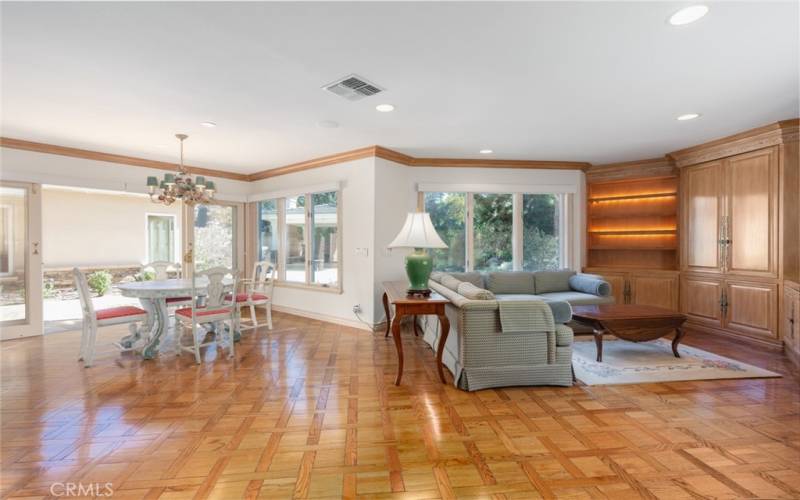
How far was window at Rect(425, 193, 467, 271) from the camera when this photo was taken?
5.41m

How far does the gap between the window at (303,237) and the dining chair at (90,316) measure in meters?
2.27

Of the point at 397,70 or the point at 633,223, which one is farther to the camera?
the point at 633,223

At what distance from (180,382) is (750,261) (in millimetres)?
6002

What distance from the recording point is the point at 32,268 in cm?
442

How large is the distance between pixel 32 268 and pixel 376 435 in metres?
5.03

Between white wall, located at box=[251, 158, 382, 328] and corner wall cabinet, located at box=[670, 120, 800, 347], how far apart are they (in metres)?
4.24

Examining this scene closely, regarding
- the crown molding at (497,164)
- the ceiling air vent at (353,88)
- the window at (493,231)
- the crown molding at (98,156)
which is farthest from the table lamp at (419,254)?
the crown molding at (98,156)

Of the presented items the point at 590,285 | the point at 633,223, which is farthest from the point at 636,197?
the point at 590,285

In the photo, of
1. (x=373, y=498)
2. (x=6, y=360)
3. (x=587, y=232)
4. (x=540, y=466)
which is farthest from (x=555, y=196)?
(x=6, y=360)

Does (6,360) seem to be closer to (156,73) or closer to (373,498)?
(156,73)

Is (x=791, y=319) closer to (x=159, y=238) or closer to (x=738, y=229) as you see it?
(x=738, y=229)

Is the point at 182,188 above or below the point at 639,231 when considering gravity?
above

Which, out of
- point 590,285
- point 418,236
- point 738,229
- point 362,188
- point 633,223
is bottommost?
point 590,285

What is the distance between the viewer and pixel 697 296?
4.69 metres
